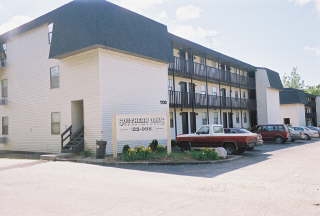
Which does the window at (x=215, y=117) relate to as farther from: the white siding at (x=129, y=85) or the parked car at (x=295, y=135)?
the white siding at (x=129, y=85)

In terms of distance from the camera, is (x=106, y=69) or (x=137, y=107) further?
(x=137, y=107)

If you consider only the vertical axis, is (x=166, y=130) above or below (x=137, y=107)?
below

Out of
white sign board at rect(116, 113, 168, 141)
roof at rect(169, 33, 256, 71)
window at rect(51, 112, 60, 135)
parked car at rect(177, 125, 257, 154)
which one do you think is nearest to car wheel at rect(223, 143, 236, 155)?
parked car at rect(177, 125, 257, 154)

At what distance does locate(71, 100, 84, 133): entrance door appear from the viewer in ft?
61.4

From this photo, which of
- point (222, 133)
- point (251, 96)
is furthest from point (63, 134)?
point (251, 96)

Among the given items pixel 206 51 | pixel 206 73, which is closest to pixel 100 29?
pixel 206 51

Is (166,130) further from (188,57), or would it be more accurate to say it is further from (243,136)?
(188,57)

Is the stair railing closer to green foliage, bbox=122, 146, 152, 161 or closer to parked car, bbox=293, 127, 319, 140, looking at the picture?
green foliage, bbox=122, 146, 152, 161

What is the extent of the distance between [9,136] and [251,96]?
90.1 feet

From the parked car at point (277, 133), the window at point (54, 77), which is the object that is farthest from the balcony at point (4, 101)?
the parked car at point (277, 133)

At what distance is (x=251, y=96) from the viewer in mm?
38562

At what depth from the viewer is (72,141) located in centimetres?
1781

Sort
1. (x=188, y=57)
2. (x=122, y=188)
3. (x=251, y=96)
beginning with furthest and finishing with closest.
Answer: (x=251, y=96) → (x=188, y=57) → (x=122, y=188)

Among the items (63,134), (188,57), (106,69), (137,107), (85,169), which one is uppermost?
(188,57)
